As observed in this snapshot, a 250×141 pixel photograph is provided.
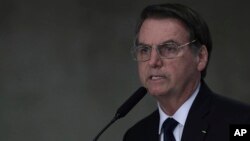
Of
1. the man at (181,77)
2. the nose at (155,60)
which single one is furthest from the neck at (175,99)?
the nose at (155,60)

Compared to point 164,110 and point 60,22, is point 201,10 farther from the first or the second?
point 164,110

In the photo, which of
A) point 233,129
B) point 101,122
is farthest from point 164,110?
point 101,122

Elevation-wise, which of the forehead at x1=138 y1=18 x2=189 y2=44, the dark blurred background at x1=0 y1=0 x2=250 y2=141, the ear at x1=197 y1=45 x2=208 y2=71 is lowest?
the dark blurred background at x1=0 y1=0 x2=250 y2=141

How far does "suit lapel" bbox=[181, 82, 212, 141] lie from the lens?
2.20 meters

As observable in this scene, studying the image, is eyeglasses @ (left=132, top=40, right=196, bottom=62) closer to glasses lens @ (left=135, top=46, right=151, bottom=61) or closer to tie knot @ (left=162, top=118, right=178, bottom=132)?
glasses lens @ (left=135, top=46, right=151, bottom=61)

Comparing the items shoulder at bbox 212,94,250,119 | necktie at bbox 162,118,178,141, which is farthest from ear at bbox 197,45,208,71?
necktie at bbox 162,118,178,141

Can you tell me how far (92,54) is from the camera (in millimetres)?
4312

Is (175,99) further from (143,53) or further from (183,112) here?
(143,53)

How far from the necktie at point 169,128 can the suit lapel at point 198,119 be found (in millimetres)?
60

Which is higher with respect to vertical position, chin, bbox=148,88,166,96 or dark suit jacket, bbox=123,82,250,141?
chin, bbox=148,88,166,96

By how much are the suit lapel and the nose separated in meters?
0.21

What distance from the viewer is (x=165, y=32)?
2.26 meters

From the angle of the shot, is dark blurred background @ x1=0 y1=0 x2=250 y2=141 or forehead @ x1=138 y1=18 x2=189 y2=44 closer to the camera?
forehead @ x1=138 y1=18 x2=189 y2=44

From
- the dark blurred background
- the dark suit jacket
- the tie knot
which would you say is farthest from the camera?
the dark blurred background
